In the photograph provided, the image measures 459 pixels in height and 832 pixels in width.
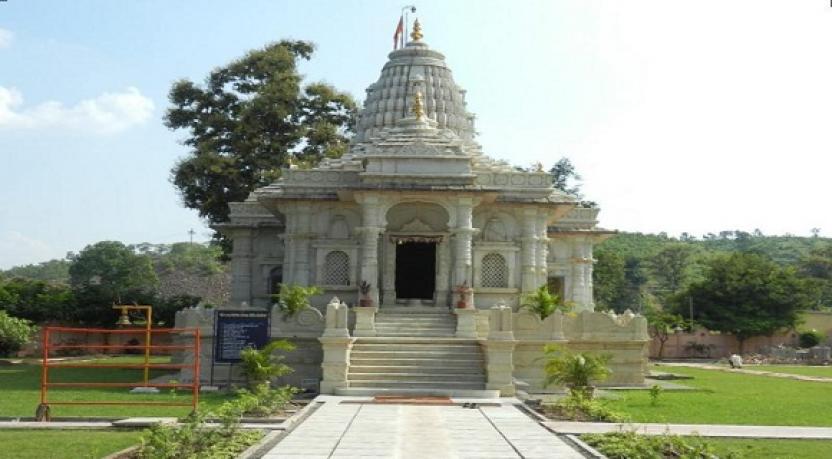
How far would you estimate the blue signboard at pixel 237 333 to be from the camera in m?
21.7

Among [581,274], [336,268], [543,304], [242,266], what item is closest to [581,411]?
[543,304]

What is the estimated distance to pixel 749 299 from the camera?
58438mm

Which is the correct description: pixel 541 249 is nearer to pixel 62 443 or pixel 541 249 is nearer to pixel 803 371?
pixel 803 371

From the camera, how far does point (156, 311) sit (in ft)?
156

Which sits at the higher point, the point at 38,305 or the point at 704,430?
the point at 38,305

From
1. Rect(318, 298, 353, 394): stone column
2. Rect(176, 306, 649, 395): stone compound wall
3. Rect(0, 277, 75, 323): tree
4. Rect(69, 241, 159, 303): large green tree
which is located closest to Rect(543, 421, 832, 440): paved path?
Rect(176, 306, 649, 395): stone compound wall

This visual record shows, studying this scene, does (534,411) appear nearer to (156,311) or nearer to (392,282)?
(392,282)

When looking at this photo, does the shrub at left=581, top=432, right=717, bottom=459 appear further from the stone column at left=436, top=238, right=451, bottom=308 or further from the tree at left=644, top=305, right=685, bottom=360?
the tree at left=644, top=305, right=685, bottom=360

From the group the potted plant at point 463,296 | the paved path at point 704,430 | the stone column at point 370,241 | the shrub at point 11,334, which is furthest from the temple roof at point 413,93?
the paved path at point 704,430

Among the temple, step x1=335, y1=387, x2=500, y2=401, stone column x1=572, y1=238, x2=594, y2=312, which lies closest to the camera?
step x1=335, y1=387, x2=500, y2=401

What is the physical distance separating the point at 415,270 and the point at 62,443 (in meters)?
20.0

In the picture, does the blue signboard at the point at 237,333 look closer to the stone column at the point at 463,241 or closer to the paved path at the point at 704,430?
the stone column at the point at 463,241

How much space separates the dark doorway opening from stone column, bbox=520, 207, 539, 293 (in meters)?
3.20

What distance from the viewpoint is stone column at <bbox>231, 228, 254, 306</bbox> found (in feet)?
115
